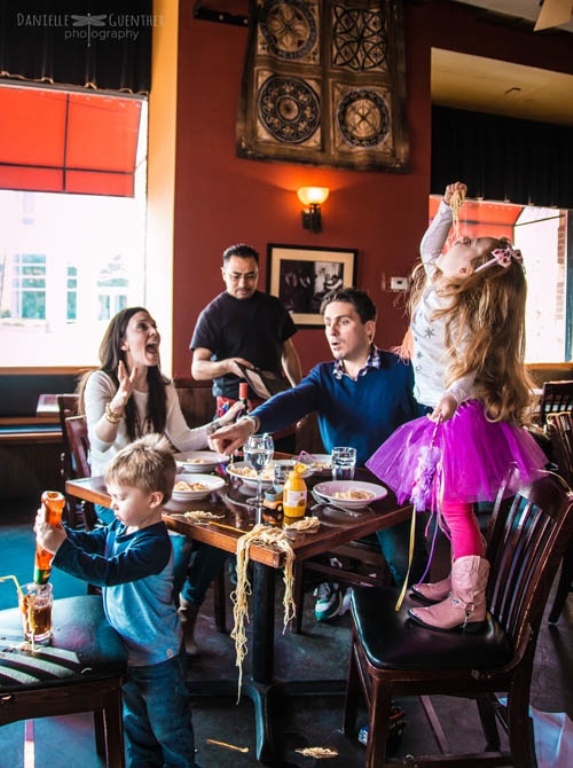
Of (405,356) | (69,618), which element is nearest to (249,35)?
(405,356)

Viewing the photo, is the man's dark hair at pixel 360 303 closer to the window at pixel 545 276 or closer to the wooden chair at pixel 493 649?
the wooden chair at pixel 493 649

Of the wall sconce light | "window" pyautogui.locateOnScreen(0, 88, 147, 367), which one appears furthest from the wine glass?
"window" pyautogui.locateOnScreen(0, 88, 147, 367)

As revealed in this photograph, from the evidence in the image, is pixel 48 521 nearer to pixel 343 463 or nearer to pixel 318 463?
pixel 343 463

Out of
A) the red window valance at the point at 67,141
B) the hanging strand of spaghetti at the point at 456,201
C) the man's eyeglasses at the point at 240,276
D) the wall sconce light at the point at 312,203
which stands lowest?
the man's eyeglasses at the point at 240,276

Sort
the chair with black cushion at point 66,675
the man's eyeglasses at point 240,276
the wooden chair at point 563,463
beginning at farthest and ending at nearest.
→ the man's eyeglasses at point 240,276
the wooden chair at point 563,463
the chair with black cushion at point 66,675

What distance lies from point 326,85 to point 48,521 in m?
4.57

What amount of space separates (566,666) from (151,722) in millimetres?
1814

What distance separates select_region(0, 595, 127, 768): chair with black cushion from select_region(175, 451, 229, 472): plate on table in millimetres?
770

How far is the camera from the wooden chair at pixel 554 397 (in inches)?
200

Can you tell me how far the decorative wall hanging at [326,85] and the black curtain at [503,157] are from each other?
1491 millimetres

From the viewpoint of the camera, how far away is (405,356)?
2.72 m

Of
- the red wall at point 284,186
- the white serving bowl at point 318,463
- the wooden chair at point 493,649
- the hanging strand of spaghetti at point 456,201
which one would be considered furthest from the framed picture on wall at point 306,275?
the wooden chair at point 493,649

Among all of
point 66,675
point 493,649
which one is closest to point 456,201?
point 493,649

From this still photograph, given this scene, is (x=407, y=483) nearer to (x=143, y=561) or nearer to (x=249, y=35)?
(x=143, y=561)
